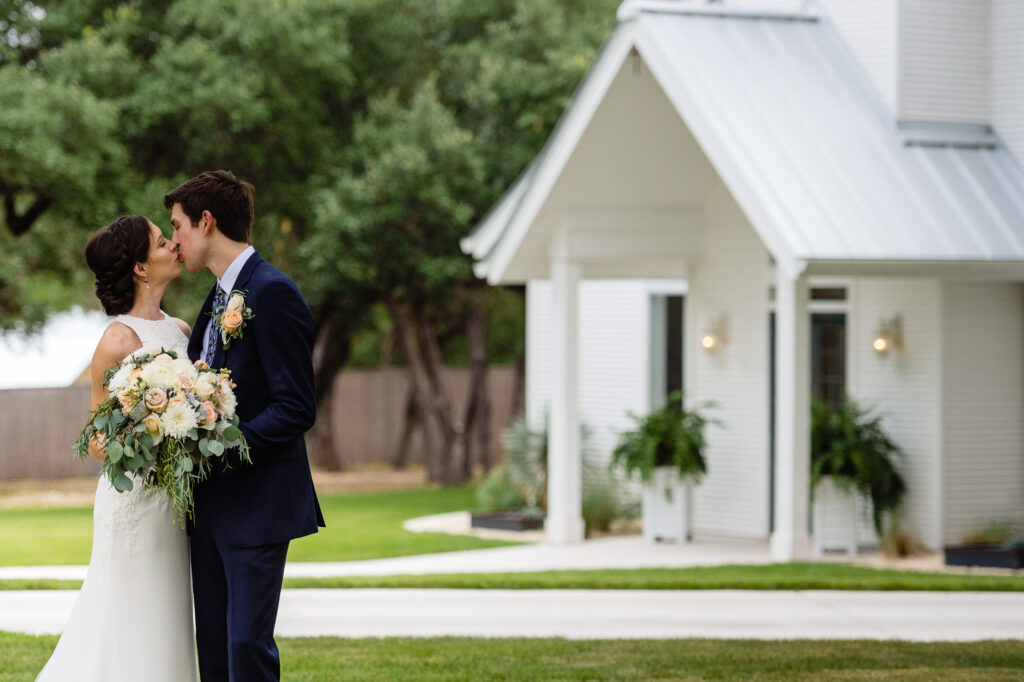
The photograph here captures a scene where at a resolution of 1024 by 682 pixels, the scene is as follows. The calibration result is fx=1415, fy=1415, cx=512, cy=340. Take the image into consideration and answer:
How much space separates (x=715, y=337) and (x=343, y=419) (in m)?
15.0

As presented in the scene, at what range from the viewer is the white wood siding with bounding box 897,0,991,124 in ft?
44.6

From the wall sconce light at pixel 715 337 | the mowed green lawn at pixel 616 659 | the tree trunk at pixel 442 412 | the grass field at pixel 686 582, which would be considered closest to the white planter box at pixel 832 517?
the grass field at pixel 686 582

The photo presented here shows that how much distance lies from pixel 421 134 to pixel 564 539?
8031mm

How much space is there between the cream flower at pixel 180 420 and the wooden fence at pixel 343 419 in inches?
805

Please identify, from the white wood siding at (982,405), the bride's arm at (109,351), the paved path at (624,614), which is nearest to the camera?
the bride's arm at (109,351)

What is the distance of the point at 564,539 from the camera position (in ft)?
45.6

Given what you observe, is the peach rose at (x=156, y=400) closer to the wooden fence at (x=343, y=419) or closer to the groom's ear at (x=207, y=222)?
the groom's ear at (x=207, y=222)

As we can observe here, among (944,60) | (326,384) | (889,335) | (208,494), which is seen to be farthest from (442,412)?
(208,494)

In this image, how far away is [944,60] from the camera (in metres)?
13.8

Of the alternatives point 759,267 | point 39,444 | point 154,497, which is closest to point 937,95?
point 759,267

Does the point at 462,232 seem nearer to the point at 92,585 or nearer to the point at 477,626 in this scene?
the point at 477,626

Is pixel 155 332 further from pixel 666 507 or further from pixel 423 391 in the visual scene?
pixel 423 391

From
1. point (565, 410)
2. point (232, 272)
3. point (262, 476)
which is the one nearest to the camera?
point (262, 476)

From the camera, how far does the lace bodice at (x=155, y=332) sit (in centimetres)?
521
